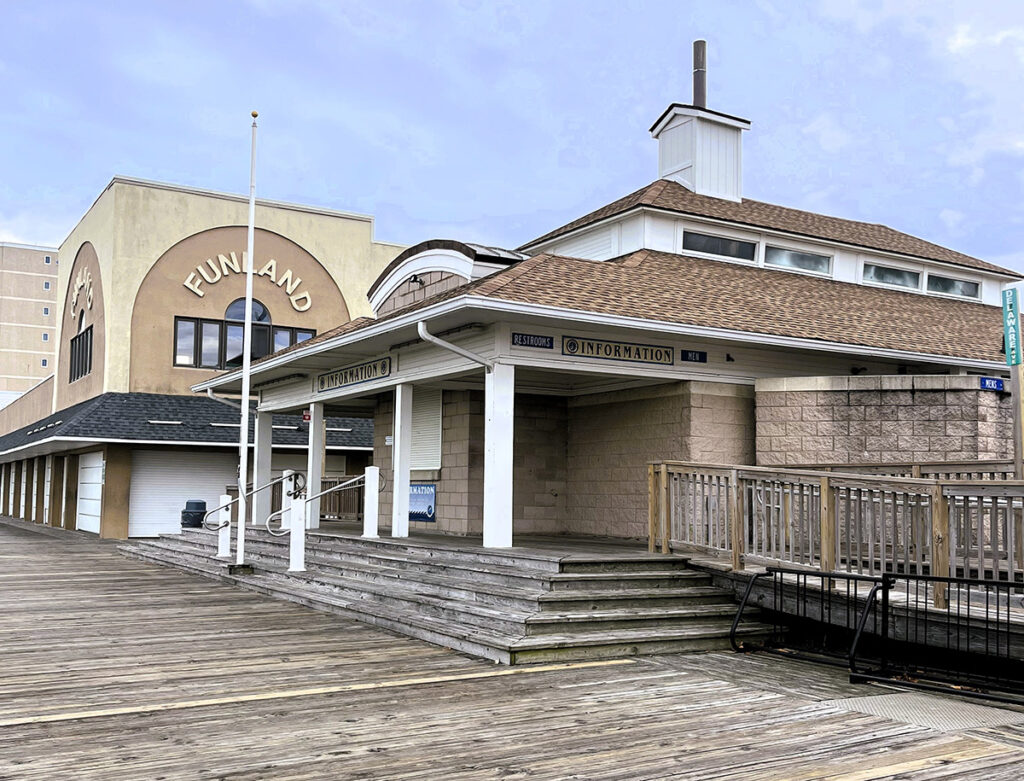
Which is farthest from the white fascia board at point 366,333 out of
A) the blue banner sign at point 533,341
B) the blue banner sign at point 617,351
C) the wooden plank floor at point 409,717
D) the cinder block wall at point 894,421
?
the cinder block wall at point 894,421

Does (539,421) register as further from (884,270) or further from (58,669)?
(58,669)

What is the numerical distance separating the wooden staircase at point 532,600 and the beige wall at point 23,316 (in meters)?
92.4

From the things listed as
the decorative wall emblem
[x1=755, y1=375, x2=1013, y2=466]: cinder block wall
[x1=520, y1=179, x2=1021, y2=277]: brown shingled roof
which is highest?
the decorative wall emblem

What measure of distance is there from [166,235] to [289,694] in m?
25.0

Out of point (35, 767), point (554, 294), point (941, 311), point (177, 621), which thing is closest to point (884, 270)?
point (941, 311)

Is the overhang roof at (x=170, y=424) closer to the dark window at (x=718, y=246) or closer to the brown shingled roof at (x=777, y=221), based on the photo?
the brown shingled roof at (x=777, y=221)

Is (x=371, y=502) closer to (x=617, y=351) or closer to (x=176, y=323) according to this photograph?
(x=617, y=351)

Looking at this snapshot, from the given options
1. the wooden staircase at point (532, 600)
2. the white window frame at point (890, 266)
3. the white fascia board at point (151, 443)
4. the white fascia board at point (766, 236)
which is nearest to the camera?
the wooden staircase at point (532, 600)

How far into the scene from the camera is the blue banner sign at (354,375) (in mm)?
16006

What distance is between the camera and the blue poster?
17.7 m

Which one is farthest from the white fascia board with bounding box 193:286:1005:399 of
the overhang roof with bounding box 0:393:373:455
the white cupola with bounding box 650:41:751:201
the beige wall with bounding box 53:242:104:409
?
the beige wall with bounding box 53:242:104:409

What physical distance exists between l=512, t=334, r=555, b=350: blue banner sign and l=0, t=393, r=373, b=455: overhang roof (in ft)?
57.2

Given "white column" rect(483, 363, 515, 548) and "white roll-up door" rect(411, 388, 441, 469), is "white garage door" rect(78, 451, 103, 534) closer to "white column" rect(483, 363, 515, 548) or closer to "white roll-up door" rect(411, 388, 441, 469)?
"white roll-up door" rect(411, 388, 441, 469)

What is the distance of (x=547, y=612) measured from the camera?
33.3 feet
